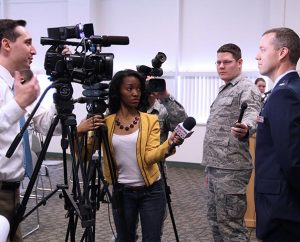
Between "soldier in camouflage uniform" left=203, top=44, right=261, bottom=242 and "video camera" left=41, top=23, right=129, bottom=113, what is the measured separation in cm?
88

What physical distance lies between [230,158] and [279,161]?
0.93 meters

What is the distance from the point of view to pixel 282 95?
160 cm

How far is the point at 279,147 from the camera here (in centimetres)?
158

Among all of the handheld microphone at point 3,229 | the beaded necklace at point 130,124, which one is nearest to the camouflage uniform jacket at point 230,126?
the beaded necklace at point 130,124

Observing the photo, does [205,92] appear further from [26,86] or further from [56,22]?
[26,86]

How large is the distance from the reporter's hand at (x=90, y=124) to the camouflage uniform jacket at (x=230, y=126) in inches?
35.6

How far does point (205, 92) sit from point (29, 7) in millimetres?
3597

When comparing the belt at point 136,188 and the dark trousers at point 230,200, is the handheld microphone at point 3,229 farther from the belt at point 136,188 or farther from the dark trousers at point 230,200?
the dark trousers at point 230,200

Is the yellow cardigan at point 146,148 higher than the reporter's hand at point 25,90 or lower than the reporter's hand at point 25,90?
lower

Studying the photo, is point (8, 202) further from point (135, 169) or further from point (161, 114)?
point (161, 114)

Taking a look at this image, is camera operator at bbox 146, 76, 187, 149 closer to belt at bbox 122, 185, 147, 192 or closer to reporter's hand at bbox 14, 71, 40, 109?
belt at bbox 122, 185, 147, 192

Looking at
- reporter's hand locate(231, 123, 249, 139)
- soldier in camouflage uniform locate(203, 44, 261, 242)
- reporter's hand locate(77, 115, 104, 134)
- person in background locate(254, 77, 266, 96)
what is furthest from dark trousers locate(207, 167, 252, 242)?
person in background locate(254, 77, 266, 96)

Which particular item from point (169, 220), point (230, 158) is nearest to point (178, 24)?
point (169, 220)

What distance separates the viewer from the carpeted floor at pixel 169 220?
347 centimetres
